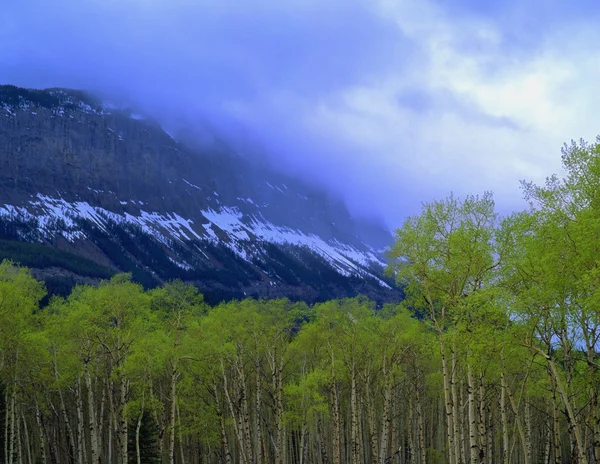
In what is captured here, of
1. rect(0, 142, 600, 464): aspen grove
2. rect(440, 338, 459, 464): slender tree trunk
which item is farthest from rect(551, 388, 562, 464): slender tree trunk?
rect(440, 338, 459, 464): slender tree trunk

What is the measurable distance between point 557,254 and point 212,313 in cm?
2740

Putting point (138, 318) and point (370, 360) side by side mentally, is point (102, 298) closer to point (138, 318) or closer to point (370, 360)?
point (138, 318)

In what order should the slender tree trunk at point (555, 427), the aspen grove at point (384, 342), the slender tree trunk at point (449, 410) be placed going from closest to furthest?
the aspen grove at point (384, 342) → the slender tree trunk at point (555, 427) → the slender tree trunk at point (449, 410)

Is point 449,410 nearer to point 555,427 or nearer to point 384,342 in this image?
point 555,427

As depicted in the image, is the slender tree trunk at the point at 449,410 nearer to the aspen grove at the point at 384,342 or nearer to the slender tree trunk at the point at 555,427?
the aspen grove at the point at 384,342

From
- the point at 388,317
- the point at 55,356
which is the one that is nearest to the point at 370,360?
the point at 388,317

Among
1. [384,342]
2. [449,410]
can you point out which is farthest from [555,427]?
[384,342]

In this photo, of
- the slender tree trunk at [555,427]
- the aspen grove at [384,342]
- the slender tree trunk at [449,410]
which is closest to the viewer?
the aspen grove at [384,342]

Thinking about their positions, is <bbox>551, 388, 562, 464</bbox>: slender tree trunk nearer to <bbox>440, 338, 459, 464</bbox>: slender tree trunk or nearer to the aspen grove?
the aspen grove

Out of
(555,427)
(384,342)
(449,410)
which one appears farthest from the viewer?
(384,342)

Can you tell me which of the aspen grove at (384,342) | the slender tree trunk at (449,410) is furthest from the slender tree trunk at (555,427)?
the slender tree trunk at (449,410)

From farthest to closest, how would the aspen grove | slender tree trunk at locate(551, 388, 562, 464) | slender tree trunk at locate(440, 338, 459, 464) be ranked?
slender tree trunk at locate(440, 338, 459, 464)
slender tree trunk at locate(551, 388, 562, 464)
the aspen grove

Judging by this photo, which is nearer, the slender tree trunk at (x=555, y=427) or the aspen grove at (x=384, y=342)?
the aspen grove at (x=384, y=342)

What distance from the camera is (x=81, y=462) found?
35.5 metres
